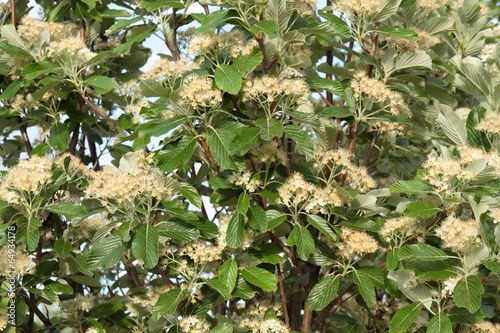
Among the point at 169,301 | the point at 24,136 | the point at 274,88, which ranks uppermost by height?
the point at 274,88

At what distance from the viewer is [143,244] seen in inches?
116

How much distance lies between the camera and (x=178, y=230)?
10.2ft

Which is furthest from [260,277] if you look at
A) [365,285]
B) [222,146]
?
[222,146]

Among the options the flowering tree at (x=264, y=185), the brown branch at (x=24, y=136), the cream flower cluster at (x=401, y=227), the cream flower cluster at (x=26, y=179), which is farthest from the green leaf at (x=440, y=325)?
A: the brown branch at (x=24, y=136)

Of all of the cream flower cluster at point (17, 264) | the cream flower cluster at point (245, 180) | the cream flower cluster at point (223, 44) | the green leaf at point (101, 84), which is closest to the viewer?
A: the cream flower cluster at point (245, 180)

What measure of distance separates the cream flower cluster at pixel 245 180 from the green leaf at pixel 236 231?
14cm

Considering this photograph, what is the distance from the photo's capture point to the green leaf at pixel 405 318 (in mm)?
2913

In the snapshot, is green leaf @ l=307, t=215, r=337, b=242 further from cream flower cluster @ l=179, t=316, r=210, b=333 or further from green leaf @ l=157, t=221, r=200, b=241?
cream flower cluster @ l=179, t=316, r=210, b=333

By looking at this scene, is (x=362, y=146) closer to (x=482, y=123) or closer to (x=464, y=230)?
(x=482, y=123)

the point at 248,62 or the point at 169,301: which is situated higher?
the point at 248,62

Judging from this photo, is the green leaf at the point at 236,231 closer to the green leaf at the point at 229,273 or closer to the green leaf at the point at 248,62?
the green leaf at the point at 229,273

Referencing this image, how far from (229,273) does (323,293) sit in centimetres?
45

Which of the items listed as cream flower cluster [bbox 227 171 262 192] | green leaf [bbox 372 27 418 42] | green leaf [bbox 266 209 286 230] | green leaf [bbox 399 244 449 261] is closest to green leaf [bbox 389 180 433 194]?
green leaf [bbox 399 244 449 261]

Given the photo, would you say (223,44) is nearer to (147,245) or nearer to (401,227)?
(147,245)
